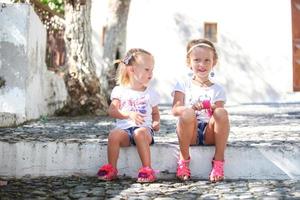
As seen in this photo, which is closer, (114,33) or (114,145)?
(114,145)

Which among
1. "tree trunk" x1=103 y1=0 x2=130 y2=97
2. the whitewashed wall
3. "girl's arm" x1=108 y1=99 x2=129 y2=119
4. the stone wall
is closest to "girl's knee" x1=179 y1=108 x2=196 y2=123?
"girl's arm" x1=108 y1=99 x2=129 y2=119

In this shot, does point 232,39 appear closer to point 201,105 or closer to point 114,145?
point 201,105

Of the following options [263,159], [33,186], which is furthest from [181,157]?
[33,186]

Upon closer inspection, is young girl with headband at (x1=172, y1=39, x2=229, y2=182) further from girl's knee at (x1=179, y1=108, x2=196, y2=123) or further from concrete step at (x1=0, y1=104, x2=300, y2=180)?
concrete step at (x1=0, y1=104, x2=300, y2=180)

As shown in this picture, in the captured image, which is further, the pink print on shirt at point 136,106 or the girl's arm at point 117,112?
the pink print on shirt at point 136,106

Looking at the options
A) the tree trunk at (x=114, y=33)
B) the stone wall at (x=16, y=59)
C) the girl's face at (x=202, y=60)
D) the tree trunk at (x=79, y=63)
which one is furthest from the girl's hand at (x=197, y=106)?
the tree trunk at (x=114, y=33)

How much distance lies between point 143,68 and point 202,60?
1.31 ft

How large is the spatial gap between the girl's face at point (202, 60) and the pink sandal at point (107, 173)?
868mm

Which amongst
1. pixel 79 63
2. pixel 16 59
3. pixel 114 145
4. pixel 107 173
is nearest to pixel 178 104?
pixel 114 145

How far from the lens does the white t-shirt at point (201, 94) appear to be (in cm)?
365

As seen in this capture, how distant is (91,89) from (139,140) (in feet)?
14.7

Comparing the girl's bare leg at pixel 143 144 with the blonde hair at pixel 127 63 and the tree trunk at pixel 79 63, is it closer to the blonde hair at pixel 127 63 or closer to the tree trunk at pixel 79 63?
the blonde hair at pixel 127 63

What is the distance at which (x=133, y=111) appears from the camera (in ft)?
12.0

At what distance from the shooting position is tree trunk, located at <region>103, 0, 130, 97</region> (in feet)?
32.6
